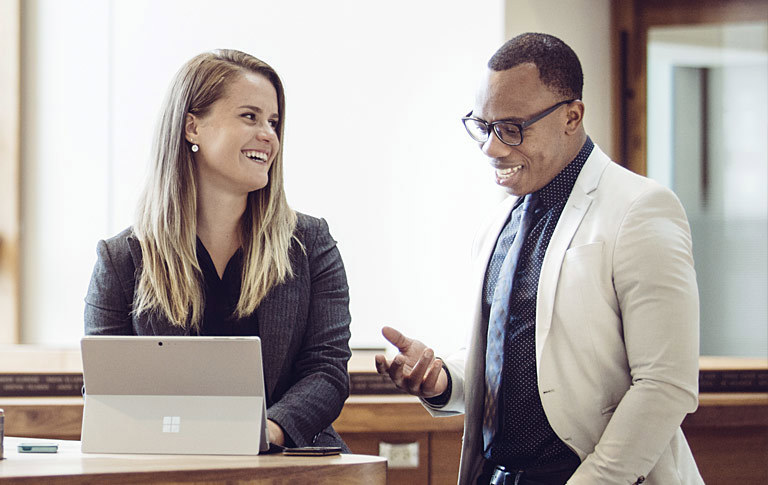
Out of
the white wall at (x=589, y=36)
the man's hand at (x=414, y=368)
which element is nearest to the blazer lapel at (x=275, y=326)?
the man's hand at (x=414, y=368)

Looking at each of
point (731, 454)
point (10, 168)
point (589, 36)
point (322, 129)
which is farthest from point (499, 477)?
point (10, 168)

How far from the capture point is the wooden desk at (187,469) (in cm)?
134

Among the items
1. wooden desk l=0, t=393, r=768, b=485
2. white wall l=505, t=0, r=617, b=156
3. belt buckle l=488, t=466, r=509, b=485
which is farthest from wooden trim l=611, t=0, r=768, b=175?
belt buckle l=488, t=466, r=509, b=485

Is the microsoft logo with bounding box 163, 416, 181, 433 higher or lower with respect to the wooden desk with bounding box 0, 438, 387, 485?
higher

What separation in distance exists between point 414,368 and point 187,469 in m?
0.59

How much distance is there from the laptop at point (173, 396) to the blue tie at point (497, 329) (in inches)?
18.8

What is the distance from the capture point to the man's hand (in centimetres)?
182

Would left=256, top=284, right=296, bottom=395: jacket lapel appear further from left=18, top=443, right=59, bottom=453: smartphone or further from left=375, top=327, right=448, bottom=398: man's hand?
left=18, top=443, right=59, bottom=453: smartphone

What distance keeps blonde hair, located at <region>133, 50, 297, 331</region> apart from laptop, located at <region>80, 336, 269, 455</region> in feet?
1.13

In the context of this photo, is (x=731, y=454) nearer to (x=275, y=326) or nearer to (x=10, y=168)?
(x=275, y=326)

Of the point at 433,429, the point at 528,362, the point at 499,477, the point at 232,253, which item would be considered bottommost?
the point at 433,429

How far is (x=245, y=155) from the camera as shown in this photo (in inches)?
80.5

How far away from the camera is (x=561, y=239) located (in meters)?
1.74

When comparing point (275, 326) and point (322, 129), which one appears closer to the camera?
point (275, 326)
